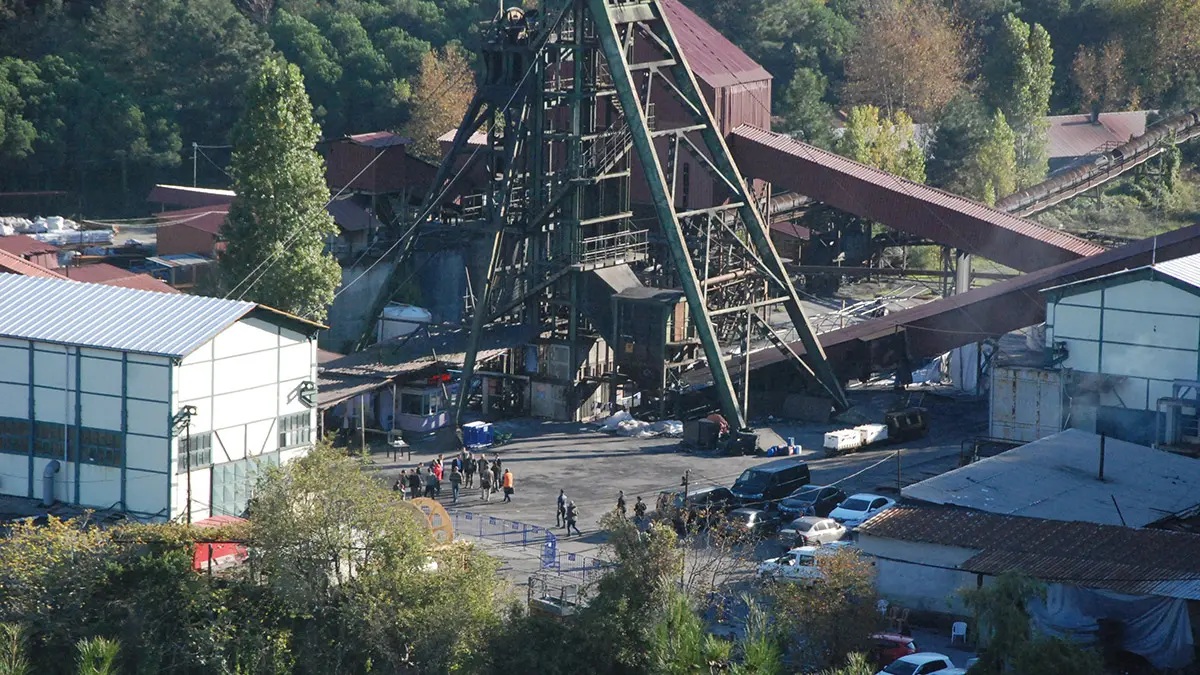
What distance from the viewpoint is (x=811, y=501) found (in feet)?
126

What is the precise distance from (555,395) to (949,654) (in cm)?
1962

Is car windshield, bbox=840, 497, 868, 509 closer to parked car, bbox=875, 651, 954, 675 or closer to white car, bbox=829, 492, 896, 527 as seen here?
white car, bbox=829, 492, 896, 527

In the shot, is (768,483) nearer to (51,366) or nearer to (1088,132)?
(51,366)

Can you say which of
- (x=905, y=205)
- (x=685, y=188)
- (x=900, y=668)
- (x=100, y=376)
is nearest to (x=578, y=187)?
(x=905, y=205)

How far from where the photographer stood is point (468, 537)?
3750cm

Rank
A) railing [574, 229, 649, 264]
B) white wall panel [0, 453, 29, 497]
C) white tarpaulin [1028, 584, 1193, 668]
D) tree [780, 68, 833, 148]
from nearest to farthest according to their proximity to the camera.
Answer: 1. white tarpaulin [1028, 584, 1193, 668]
2. white wall panel [0, 453, 29, 497]
3. railing [574, 229, 649, 264]
4. tree [780, 68, 833, 148]

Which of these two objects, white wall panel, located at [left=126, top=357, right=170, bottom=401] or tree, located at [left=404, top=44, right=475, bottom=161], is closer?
white wall panel, located at [left=126, top=357, right=170, bottom=401]

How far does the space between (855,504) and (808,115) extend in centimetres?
4498

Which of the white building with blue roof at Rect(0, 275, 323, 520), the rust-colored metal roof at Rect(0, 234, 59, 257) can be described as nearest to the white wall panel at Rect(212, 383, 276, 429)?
the white building with blue roof at Rect(0, 275, 323, 520)

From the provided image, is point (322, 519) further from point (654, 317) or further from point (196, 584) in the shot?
point (654, 317)

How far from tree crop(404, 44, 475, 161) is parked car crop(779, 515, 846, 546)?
44228mm

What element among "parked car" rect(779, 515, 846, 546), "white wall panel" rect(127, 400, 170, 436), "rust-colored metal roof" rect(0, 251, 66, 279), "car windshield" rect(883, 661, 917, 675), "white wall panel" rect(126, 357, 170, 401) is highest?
"rust-colored metal roof" rect(0, 251, 66, 279)

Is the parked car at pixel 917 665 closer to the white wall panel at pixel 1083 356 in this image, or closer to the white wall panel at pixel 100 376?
the white wall panel at pixel 1083 356

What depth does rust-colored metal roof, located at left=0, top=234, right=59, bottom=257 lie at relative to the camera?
59881 mm
